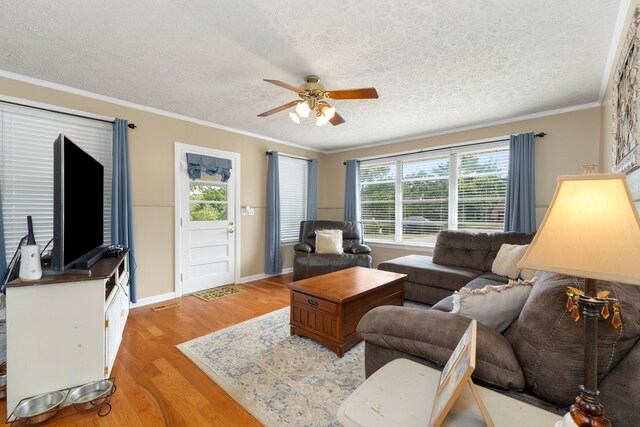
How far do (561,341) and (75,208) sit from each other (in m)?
2.87

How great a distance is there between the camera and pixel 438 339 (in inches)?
50.7

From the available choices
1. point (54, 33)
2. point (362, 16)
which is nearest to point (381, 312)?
point (362, 16)

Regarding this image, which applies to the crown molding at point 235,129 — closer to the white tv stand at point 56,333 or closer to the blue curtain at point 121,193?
the blue curtain at point 121,193

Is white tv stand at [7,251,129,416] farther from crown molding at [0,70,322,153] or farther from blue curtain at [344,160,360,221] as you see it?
blue curtain at [344,160,360,221]

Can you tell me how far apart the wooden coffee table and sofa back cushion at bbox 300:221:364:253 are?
214 centimetres

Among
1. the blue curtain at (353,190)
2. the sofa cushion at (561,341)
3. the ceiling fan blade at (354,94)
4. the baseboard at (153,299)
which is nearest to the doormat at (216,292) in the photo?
the baseboard at (153,299)

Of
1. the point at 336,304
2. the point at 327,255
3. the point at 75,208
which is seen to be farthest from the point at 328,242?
the point at 75,208

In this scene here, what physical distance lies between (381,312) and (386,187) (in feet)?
13.2

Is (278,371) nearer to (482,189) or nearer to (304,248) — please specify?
(304,248)

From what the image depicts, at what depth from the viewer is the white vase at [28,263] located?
1.71m

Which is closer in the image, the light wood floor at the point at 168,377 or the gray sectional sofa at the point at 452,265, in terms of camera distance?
the light wood floor at the point at 168,377

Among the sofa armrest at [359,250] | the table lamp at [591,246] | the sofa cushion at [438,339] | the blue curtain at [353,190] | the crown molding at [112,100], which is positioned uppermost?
the crown molding at [112,100]

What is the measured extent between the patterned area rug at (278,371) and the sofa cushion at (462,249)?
1.95m

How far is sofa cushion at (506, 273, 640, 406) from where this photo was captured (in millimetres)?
898
